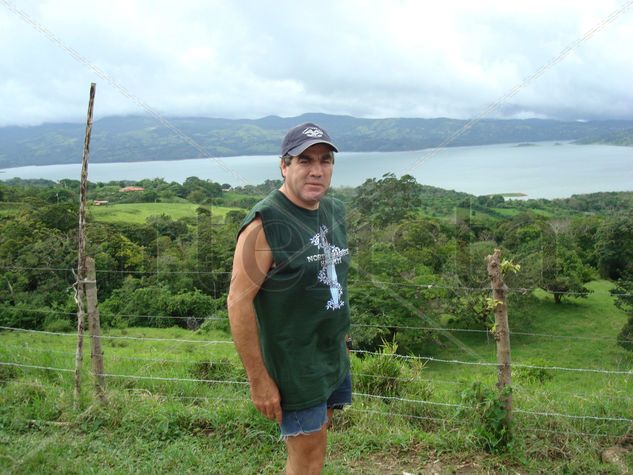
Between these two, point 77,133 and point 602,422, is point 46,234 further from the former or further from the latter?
point 77,133

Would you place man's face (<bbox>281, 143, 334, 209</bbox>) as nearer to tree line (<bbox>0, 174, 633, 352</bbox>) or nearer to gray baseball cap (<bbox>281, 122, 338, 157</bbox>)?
gray baseball cap (<bbox>281, 122, 338, 157</bbox>)

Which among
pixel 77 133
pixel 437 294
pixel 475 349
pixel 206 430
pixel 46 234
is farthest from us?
pixel 77 133

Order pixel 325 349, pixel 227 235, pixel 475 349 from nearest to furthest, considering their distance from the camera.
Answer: pixel 325 349
pixel 475 349
pixel 227 235

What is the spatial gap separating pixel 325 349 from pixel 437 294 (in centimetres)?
2543

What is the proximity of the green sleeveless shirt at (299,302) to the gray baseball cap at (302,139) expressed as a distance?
17 centimetres

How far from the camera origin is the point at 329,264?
192 centimetres

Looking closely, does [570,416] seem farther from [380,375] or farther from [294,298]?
[294,298]

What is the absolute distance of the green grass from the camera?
38781 millimetres

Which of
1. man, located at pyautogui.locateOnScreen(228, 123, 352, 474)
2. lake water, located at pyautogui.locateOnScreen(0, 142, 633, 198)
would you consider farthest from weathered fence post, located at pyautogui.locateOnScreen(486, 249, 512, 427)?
man, located at pyautogui.locateOnScreen(228, 123, 352, 474)

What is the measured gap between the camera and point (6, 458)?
9.31ft

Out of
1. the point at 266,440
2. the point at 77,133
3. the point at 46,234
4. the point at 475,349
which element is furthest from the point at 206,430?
the point at 77,133

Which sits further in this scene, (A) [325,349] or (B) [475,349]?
(B) [475,349]

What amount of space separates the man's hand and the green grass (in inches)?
1496

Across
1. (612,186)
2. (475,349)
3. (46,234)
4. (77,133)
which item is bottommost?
(475,349)
